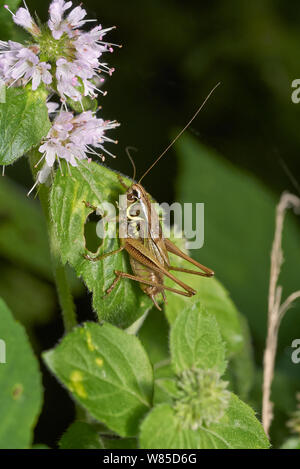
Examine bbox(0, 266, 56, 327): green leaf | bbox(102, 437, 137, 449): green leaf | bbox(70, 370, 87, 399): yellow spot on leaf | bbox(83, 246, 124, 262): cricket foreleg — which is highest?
bbox(83, 246, 124, 262): cricket foreleg

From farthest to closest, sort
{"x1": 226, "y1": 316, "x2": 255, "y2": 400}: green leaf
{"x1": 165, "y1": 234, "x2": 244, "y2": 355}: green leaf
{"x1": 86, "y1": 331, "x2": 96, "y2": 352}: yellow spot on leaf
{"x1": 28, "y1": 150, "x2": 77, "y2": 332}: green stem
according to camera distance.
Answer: {"x1": 226, "y1": 316, "x2": 255, "y2": 400}: green leaf, {"x1": 165, "y1": 234, "x2": 244, "y2": 355}: green leaf, {"x1": 28, "y1": 150, "x2": 77, "y2": 332}: green stem, {"x1": 86, "y1": 331, "x2": 96, "y2": 352}: yellow spot on leaf

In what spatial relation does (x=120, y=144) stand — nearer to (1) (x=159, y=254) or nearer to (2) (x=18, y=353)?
(1) (x=159, y=254)

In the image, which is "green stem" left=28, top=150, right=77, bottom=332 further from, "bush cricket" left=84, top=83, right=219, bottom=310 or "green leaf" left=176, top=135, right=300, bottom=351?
Answer: "green leaf" left=176, top=135, right=300, bottom=351

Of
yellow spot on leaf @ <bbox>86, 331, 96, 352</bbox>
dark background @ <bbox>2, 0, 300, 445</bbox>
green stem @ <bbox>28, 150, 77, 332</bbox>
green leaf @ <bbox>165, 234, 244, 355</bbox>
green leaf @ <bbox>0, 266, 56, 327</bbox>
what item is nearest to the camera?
yellow spot on leaf @ <bbox>86, 331, 96, 352</bbox>

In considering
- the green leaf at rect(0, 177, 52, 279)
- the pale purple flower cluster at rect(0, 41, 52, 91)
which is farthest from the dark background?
the pale purple flower cluster at rect(0, 41, 52, 91)

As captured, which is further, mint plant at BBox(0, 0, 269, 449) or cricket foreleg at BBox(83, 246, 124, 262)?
cricket foreleg at BBox(83, 246, 124, 262)

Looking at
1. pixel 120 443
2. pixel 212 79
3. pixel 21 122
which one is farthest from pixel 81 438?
pixel 212 79

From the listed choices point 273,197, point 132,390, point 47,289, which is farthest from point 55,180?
point 273,197
